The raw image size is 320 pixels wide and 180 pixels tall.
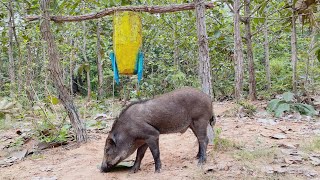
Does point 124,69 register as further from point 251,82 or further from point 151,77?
point 151,77

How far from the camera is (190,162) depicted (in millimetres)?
5305

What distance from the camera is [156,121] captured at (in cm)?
528

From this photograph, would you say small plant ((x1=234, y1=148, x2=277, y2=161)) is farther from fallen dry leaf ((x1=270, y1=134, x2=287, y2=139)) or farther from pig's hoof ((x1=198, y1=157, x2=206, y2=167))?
fallen dry leaf ((x1=270, y1=134, x2=287, y2=139))

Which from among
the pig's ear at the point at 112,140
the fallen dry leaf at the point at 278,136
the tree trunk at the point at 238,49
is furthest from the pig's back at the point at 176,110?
the tree trunk at the point at 238,49

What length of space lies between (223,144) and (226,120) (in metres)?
2.43

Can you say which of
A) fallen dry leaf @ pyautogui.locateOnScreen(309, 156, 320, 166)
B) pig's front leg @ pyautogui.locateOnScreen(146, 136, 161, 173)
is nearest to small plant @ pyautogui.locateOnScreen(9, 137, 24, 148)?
pig's front leg @ pyautogui.locateOnScreen(146, 136, 161, 173)

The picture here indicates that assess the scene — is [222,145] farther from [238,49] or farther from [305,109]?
[238,49]

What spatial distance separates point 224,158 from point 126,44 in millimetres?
2149

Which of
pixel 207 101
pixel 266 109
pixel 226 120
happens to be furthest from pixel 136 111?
pixel 266 109

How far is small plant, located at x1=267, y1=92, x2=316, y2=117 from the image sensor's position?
309 inches

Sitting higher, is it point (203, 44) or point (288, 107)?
point (203, 44)

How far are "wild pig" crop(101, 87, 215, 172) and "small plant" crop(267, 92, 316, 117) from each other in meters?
3.06

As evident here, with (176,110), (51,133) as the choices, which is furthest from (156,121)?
(51,133)

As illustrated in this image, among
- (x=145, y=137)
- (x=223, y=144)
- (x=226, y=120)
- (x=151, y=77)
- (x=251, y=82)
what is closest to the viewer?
(x=145, y=137)
